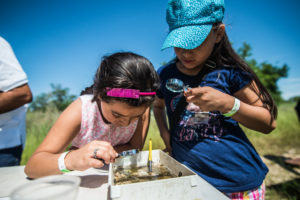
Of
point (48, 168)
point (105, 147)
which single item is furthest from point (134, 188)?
point (48, 168)

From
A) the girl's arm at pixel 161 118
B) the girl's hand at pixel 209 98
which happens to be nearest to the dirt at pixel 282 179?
the girl's arm at pixel 161 118

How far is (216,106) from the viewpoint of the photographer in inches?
45.1

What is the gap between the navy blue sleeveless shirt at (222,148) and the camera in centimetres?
126

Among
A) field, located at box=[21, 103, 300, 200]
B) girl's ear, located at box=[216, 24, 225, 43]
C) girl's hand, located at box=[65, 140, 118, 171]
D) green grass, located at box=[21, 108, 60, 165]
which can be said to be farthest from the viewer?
green grass, located at box=[21, 108, 60, 165]

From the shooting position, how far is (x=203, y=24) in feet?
4.24

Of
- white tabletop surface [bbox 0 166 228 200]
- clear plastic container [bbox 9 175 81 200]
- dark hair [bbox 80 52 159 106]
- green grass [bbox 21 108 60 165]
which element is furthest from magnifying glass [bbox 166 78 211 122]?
green grass [bbox 21 108 60 165]

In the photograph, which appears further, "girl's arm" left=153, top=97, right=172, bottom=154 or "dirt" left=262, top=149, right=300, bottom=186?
"dirt" left=262, top=149, right=300, bottom=186


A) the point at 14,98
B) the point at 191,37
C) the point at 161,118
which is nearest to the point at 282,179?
the point at 161,118

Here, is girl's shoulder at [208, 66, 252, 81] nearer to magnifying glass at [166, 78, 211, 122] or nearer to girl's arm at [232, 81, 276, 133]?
girl's arm at [232, 81, 276, 133]

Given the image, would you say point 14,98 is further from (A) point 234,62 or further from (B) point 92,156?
(A) point 234,62

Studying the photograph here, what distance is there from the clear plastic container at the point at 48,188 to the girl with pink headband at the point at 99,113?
0.31 metres

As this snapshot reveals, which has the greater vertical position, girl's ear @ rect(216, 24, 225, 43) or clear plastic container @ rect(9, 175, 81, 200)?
girl's ear @ rect(216, 24, 225, 43)

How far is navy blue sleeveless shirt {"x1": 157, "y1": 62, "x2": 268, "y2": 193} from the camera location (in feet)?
4.12

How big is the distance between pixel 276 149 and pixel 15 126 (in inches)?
291
